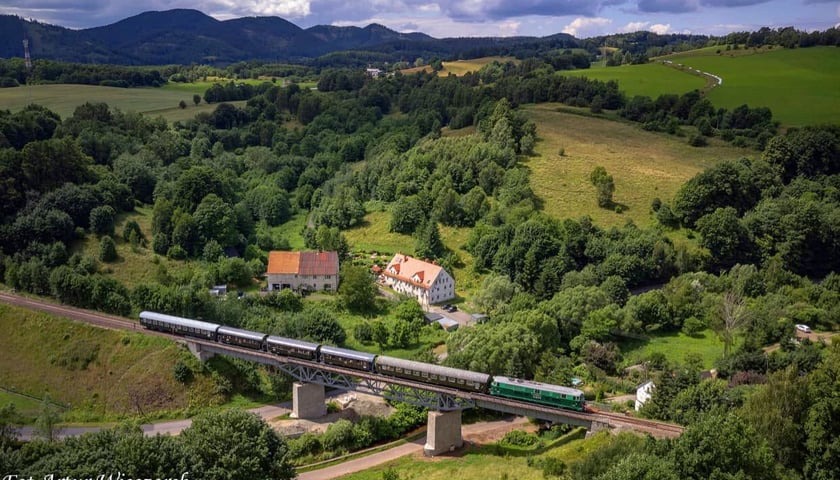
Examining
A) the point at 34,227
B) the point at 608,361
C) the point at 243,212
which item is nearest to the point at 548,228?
the point at 608,361

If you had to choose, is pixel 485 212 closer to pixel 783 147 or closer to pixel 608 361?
pixel 608 361

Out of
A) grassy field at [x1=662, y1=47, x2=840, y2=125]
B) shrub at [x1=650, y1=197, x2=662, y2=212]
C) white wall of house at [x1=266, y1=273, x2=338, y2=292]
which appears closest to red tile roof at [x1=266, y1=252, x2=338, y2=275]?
white wall of house at [x1=266, y1=273, x2=338, y2=292]

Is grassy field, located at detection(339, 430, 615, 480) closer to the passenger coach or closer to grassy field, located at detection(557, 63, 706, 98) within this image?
the passenger coach

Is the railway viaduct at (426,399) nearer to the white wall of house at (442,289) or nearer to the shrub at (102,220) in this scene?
the white wall of house at (442,289)

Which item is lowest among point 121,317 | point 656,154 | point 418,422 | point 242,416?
point 418,422

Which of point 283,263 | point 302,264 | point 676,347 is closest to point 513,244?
point 676,347

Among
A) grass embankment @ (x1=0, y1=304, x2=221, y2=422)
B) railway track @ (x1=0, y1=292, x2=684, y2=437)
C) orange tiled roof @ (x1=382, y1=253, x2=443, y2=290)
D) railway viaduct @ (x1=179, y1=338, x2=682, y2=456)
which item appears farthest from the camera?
orange tiled roof @ (x1=382, y1=253, x2=443, y2=290)

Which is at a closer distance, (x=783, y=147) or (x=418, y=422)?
(x=418, y=422)

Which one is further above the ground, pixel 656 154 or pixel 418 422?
pixel 656 154
